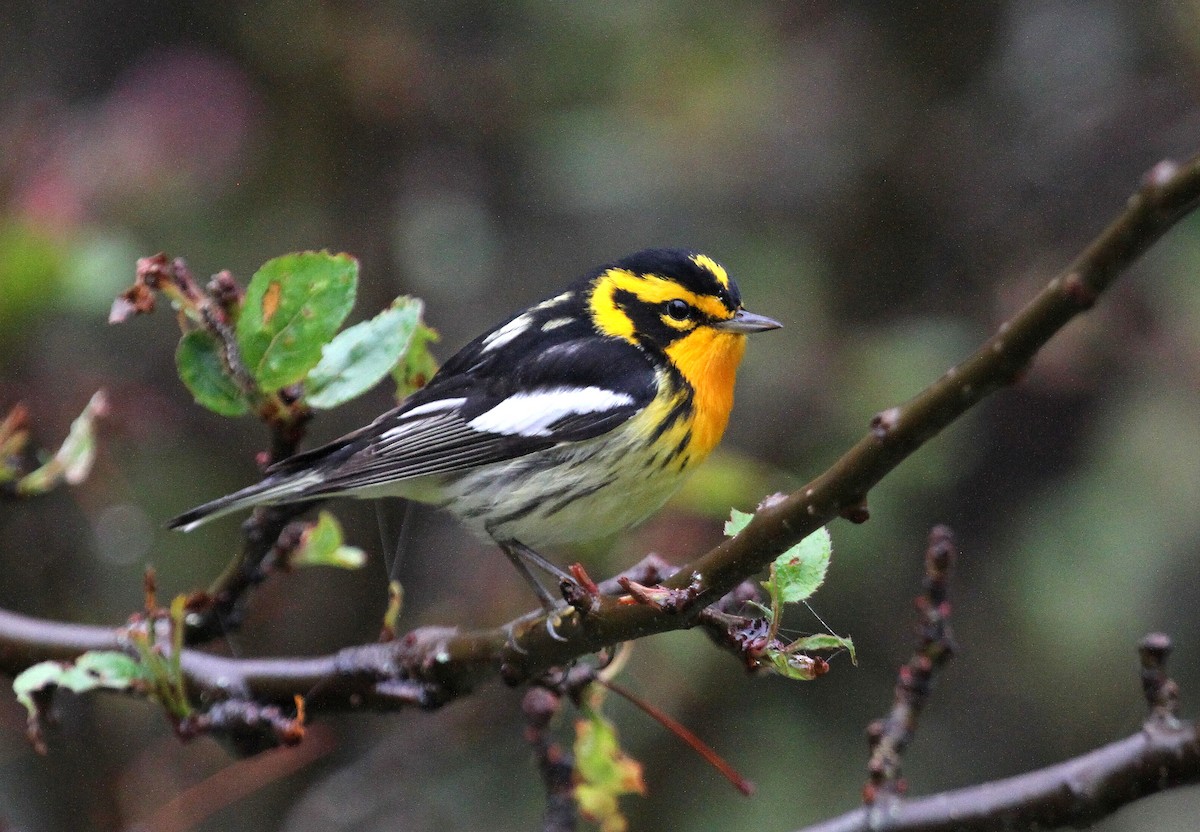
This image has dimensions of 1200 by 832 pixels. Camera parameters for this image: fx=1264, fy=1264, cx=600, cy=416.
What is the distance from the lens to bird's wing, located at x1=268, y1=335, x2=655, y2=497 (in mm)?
2881

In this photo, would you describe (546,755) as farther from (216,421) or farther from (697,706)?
(216,421)

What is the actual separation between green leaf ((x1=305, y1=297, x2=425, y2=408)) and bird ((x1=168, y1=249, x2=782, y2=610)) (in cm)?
65

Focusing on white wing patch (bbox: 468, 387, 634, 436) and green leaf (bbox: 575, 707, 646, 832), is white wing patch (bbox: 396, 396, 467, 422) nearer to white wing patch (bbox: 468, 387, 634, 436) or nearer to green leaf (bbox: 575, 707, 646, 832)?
white wing patch (bbox: 468, 387, 634, 436)

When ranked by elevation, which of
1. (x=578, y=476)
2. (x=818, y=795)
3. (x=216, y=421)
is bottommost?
(x=818, y=795)

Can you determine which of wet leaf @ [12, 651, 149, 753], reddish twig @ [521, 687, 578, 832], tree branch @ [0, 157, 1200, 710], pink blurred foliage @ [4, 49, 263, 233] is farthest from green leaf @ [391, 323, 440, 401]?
pink blurred foliage @ [4, 49, 263, 233]

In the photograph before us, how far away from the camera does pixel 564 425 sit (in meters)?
2.91

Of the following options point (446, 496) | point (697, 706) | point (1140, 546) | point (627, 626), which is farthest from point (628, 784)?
point (1140, 546)

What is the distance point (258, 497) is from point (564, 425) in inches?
31.5

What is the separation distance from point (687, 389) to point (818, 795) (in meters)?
1.85

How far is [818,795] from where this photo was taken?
13.8ft

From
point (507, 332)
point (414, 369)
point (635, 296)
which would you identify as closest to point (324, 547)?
point (414, 369)

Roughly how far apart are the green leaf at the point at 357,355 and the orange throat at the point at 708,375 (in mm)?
1002

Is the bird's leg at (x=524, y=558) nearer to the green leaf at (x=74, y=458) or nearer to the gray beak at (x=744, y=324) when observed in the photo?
the gray beak at (x=744, y=324)

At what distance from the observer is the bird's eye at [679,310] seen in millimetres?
3137
